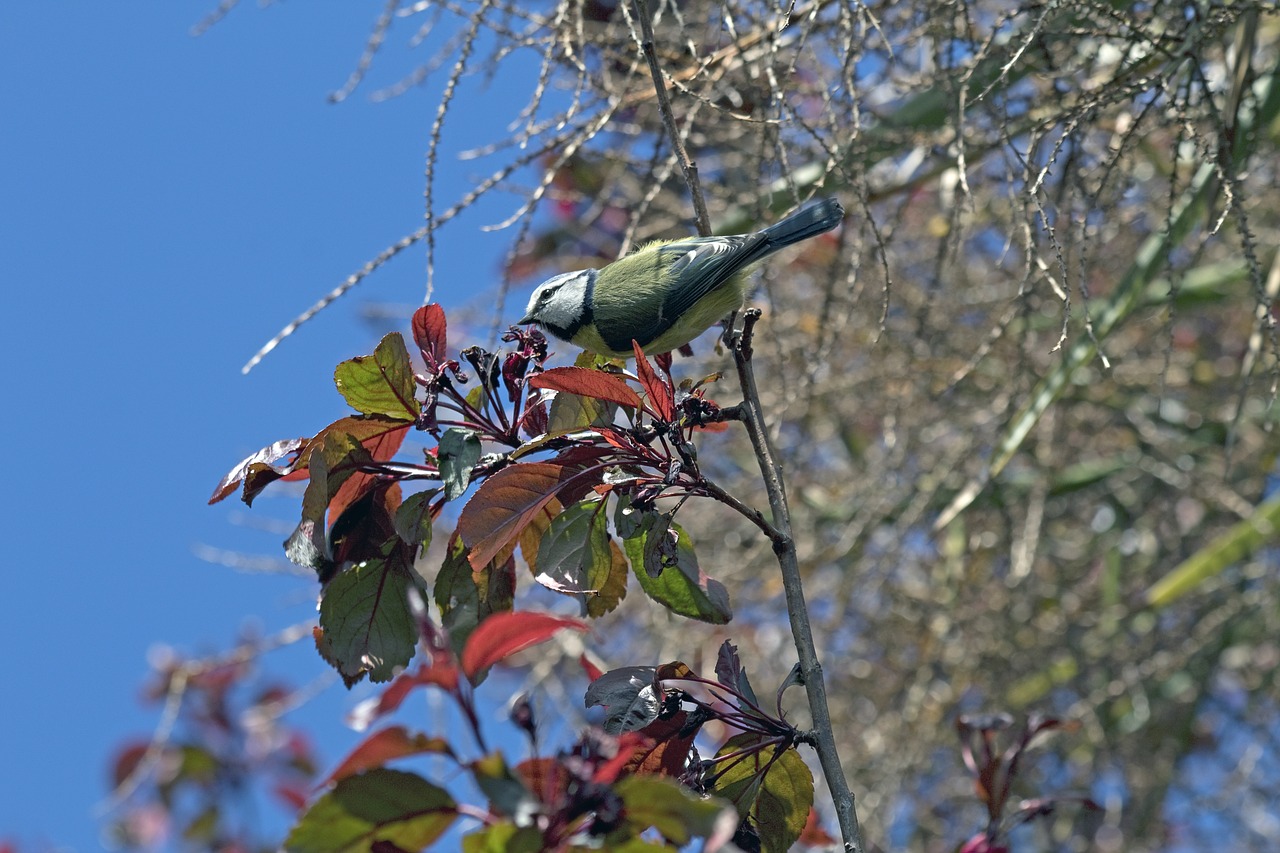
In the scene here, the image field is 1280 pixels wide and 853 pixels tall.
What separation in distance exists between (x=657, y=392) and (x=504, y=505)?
207mm

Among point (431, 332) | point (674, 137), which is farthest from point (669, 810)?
point (674, 137)

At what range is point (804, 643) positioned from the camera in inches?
49.7

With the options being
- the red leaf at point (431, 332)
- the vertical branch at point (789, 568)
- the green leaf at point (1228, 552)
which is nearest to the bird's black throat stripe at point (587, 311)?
the vertical branch at point (789, 568)

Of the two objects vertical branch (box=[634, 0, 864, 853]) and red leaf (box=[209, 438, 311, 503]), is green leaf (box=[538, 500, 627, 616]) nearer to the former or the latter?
vertical branch (box=[634, 0, 864, 853])

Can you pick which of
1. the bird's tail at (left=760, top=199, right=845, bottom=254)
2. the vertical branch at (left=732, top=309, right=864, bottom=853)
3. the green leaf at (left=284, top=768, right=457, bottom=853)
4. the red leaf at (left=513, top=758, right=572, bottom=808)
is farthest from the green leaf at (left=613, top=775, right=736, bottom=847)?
the bird's tail at (left=760, top=199, right=845, bottom=254)

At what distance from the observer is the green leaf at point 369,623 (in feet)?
4.58

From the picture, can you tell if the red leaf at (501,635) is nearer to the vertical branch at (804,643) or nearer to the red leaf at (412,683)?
the red leaf at (412,683)

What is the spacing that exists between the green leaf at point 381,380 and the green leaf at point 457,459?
0.29 ft

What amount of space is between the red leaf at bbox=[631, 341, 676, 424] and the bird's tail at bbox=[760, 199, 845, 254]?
98cm

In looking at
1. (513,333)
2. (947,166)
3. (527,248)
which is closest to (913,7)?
(947,166)

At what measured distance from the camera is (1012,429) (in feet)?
8.11

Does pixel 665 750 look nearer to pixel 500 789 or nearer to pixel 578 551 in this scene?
pixel 578 551

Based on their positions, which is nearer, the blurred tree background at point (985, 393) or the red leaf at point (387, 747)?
the red leaf at point (387, 747)

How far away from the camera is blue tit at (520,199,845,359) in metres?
2.43
